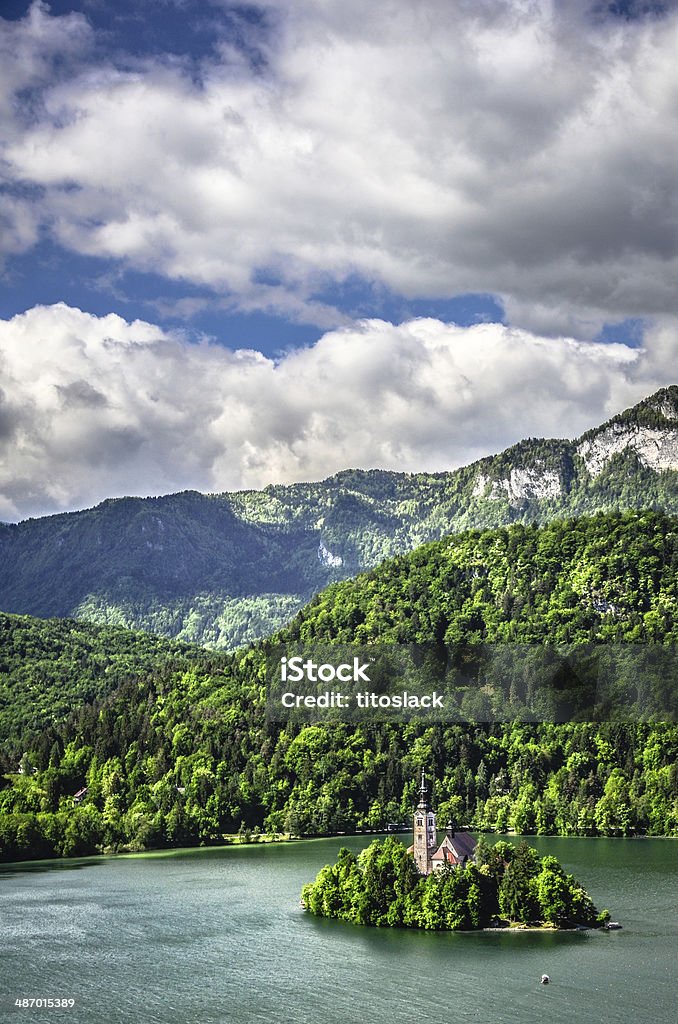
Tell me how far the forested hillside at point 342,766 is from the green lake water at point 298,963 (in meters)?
43.1

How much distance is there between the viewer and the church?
3386 inches

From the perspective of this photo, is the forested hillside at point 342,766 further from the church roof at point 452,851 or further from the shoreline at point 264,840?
the church roof at point 452,851

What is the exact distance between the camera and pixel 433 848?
89.1 metres

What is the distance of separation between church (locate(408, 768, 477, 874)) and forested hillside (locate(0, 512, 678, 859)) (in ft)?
202

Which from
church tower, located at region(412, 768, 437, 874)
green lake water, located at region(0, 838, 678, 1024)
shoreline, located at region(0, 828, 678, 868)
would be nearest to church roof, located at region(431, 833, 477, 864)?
Result: church tower, located at region(412, 768, 437, 874)

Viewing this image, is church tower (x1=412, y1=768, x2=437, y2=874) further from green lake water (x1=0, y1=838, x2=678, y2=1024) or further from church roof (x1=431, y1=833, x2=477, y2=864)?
green lake water (x1=0, y1=838, x2=678, y2=1024)

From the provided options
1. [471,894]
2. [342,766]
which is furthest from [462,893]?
[342,766]

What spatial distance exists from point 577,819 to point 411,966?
80.3m

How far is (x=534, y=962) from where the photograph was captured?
235ft

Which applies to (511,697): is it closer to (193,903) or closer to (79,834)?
(79,834)

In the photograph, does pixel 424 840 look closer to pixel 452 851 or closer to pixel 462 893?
pixel 452 851

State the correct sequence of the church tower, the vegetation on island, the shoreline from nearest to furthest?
the vegetation on island < the church tower < the shoreline

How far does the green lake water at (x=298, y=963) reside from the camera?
6438cm

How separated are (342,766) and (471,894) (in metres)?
85.4
